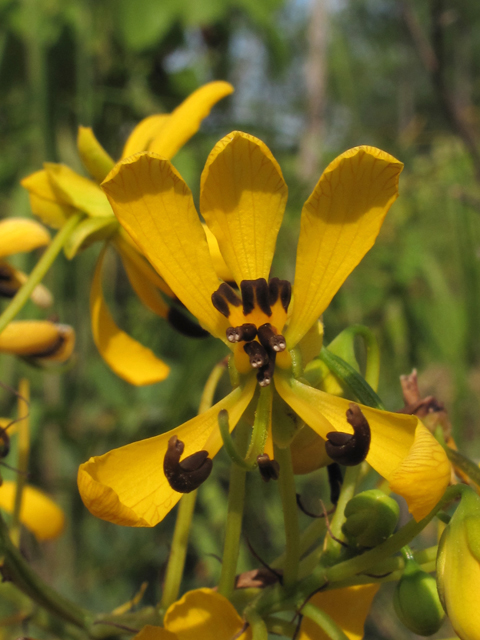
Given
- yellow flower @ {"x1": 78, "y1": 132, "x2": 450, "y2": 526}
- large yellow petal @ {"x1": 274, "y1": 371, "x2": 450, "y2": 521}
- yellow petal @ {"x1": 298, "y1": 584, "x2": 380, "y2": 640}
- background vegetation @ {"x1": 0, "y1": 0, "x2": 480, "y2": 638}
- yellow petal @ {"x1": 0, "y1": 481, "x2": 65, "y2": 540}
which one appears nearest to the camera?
large yellow petal @ {"x1": 274, "y1": 371, "x2": 450, "y2": 521}

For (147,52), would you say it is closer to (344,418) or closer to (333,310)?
(333,310)

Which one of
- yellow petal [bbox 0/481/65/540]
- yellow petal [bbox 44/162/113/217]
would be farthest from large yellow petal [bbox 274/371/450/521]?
yellow petal [bbox 0/481/65/540]

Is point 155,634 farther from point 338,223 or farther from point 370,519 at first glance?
point 338,223

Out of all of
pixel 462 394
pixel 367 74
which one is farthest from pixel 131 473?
pixel 367 74

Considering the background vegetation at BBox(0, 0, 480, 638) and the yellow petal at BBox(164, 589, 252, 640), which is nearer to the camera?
the yellow petal at BBox(164, 589, 252, 640)

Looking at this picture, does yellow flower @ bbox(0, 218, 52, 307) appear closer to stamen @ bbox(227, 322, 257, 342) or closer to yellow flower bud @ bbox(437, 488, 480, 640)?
stamen @ bbox(227, 322, 257, 342)

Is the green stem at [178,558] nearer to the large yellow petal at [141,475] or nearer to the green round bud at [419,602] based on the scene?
the large yellow petal at [141,475]

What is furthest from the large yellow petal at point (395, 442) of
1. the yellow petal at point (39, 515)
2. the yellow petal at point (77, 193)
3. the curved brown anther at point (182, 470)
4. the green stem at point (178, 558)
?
the yellow petal at point (39, 515)
